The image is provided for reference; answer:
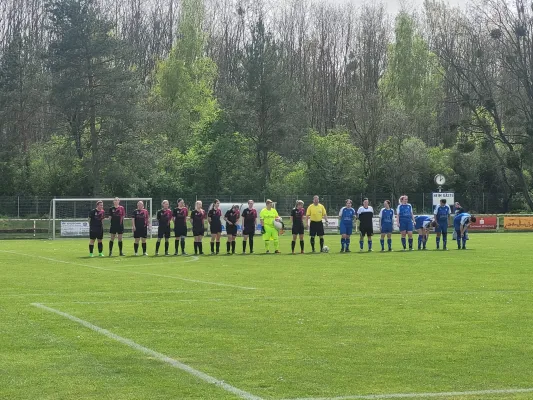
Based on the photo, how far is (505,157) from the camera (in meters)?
61.9

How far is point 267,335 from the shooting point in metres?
10.0

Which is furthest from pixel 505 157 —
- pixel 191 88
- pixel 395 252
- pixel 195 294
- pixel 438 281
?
pixel 195 294

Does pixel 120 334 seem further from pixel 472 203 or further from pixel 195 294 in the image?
pixel 472 203

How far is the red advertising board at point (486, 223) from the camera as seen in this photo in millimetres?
52062

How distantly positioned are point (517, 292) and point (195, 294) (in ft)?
18.0

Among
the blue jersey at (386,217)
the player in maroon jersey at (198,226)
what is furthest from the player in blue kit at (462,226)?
the player in maroon jersey at (198,226)

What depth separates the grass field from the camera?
287 inches

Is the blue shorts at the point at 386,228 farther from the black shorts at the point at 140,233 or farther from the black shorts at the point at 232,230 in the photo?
the black shorts at the point at 140,233

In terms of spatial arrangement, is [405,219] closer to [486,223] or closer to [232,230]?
[232,230]

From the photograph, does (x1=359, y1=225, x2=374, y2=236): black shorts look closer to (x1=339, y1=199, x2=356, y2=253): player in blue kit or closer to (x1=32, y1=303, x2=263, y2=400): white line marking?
(x1=339, y1=199, x2=356, y2=253): player in blue kit

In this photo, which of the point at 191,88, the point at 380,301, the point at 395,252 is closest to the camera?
the point at 380,301

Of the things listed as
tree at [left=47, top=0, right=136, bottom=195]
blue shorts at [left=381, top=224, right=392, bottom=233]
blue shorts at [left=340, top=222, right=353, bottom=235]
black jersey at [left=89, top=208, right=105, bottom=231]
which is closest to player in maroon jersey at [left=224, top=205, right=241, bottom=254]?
blue shorts at [left=340, top=222, right=353, bottom=235]

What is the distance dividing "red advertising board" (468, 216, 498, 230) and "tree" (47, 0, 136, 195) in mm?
22776

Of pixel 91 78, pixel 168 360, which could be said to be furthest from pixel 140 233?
pixel 91 78
